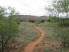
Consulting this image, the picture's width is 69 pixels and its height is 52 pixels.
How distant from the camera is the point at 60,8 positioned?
7.31 meters

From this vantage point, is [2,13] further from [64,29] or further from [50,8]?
[64,29]

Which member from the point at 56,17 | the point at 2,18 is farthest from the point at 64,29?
the point at 2,18

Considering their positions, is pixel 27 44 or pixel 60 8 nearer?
pixel 60 8

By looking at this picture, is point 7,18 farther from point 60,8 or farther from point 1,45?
point 60,8

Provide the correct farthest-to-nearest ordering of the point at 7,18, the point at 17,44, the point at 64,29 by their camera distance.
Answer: the point at 17,44 < the point at 7,18 < the point at 64,29

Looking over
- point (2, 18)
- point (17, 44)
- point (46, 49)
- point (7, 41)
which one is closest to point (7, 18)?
point (2, 18)

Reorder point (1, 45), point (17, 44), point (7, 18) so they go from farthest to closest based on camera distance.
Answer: point (17, 44)
point (1, 45)
point (7, 18)

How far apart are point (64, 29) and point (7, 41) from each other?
3735 millimetres

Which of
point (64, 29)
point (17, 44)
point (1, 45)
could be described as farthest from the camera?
point (17, 44)

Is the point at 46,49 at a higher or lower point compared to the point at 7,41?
lower

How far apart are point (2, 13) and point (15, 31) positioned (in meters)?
1.40

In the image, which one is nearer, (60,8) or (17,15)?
(60,8)

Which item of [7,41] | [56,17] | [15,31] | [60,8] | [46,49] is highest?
[60,8]

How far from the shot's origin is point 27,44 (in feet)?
35.2
